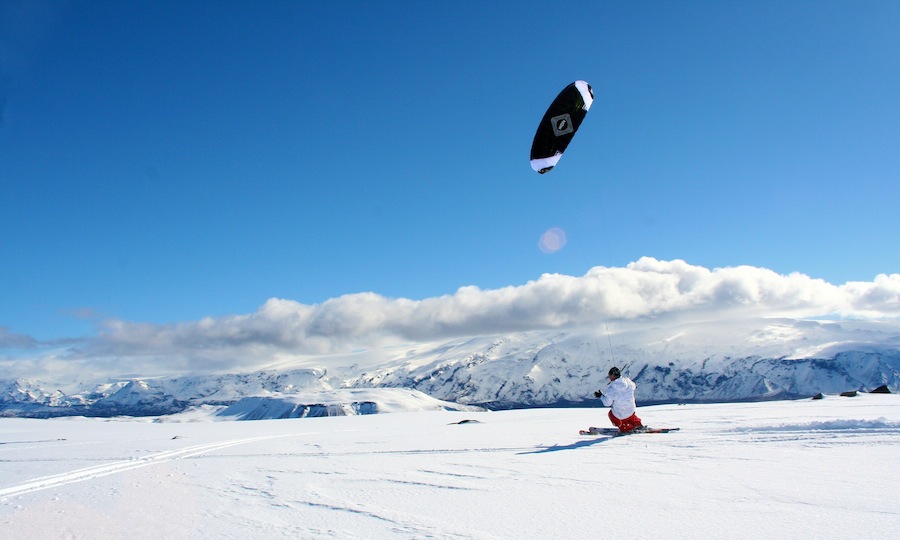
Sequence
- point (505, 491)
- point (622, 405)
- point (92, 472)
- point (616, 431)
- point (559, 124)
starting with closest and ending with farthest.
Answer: point (505, 491)
point (92, 472)
point (616, 431)
point (622, 405)
point (559, 124)

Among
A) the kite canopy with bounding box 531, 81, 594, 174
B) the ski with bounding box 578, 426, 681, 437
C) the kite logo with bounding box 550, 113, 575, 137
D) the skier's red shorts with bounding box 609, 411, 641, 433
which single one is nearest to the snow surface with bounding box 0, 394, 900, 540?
the ski with bounding box 578, 426, 681, 437

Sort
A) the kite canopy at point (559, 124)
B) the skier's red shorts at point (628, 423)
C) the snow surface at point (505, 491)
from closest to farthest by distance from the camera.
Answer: the snow surface at point (505, 491), the skier's red shorts at point (628, 423), the kite canopy at point (559, 124)

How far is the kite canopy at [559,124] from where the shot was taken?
1864 centimetres

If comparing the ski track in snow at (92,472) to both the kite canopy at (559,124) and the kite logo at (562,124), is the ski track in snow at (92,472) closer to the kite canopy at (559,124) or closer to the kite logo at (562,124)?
the kite canopy at (559,124)

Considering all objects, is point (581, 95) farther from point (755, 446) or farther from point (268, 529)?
point (268, 529)

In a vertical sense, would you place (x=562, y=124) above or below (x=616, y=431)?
above

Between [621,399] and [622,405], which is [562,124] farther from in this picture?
[622,405]

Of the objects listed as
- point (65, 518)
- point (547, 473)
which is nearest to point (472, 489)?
point (547, 473)

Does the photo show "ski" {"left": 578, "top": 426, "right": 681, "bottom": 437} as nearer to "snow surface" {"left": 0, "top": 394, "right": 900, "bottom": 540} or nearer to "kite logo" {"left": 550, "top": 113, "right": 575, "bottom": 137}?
"snow surface" {"left": 0, "top": 394, "right": 900, "bottom": 540}

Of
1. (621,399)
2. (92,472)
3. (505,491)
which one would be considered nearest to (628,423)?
(621,399)

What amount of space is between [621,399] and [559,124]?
10927 millimetres

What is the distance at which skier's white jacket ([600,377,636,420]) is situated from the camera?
1233 cm

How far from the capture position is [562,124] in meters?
19.2

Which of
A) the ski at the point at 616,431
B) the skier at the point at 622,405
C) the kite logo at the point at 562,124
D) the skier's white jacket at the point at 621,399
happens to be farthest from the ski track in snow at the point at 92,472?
the kite logo at the point at 562,124
